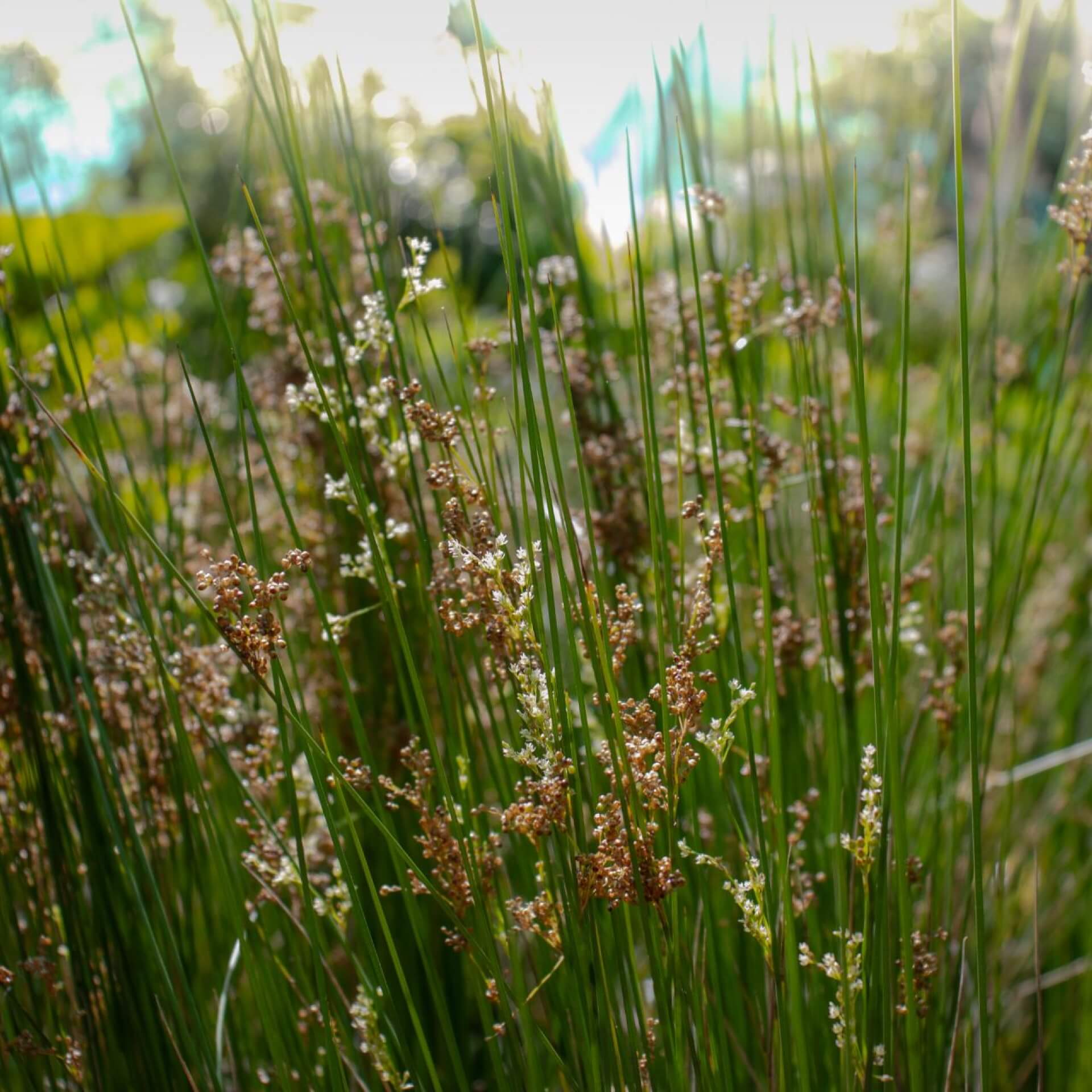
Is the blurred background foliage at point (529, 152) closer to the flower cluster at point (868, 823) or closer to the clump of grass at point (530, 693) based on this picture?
the clump of grass at point (530, 693)

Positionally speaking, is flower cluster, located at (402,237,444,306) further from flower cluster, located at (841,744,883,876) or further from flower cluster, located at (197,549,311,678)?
flower cluster, located at (841,744,883,876)

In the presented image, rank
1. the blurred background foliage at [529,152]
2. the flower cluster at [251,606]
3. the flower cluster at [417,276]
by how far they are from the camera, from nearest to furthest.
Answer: the flower cluster at [251,606]
the flower cluster at [417,276]
the blurred background foliage at [529,152]

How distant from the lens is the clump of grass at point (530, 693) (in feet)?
2.08

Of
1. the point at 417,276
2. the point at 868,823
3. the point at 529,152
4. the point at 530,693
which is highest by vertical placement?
the point at 529,152

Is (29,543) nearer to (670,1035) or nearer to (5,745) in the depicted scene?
(5,745)

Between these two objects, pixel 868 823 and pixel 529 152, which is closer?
pixel 868 823

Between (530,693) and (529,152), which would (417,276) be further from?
(529,152)

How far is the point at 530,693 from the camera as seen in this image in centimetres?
60

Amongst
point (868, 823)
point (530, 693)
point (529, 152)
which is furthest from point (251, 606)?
point (529, 152)

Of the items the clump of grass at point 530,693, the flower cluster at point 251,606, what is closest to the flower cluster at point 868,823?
the clump of grass at point 530,693

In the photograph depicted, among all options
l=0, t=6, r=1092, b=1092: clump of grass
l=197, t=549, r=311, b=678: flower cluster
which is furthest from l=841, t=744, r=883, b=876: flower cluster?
l=197, t=549, r=311, b=678: flower cluster

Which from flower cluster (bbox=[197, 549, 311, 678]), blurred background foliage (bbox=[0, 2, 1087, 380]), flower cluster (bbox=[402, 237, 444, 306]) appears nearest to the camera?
flower cluster (bbox=[197, 549, 311, 678])

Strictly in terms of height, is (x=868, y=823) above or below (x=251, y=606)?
below

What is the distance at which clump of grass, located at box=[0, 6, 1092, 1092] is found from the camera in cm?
63
